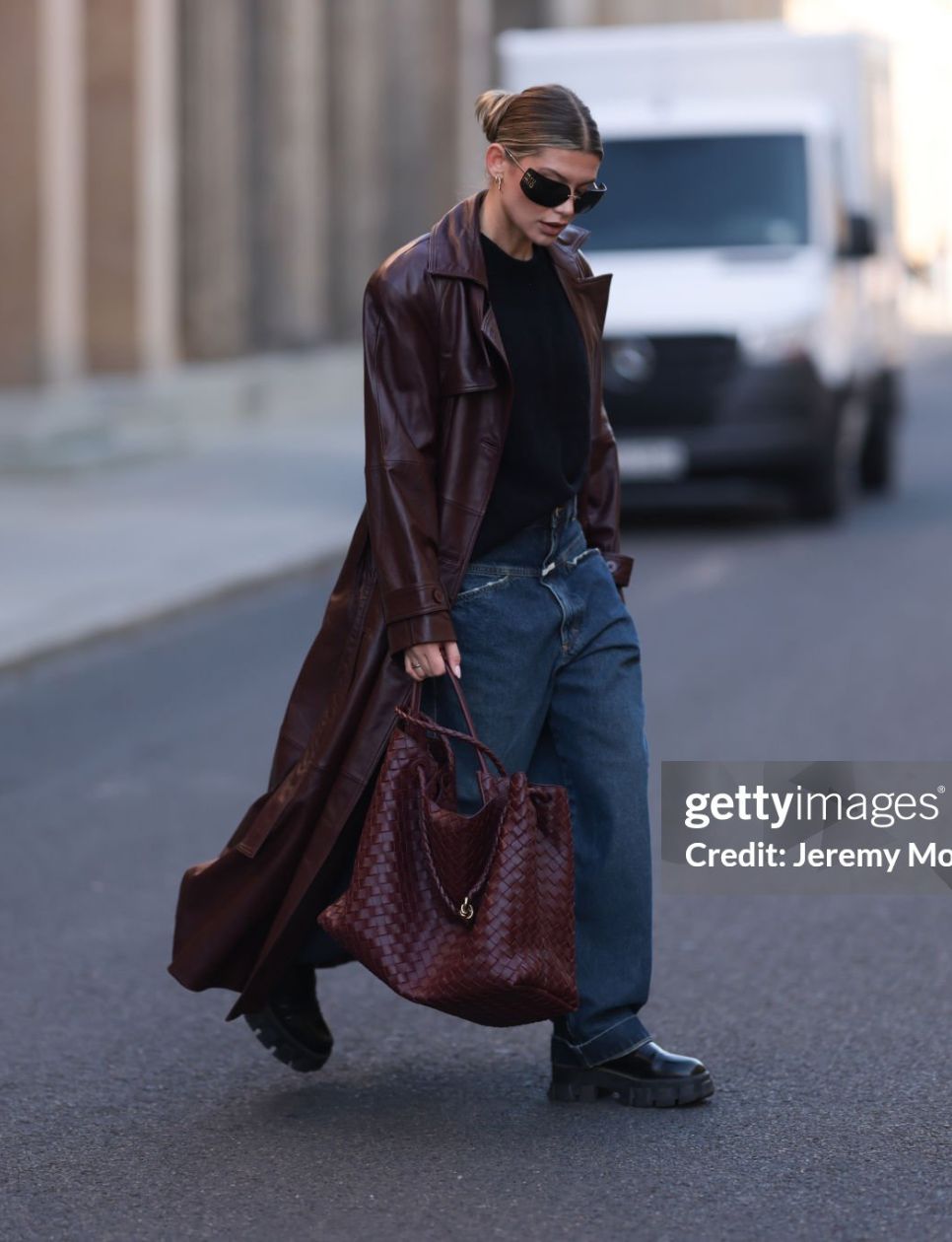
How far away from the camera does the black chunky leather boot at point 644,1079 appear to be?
458 centimetres

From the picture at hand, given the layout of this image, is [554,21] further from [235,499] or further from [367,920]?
[367,920]

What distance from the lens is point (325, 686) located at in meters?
4.52

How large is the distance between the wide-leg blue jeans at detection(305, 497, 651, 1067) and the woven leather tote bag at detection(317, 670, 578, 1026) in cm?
17

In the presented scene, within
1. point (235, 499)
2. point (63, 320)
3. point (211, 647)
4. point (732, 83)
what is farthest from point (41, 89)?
point (211, 647)

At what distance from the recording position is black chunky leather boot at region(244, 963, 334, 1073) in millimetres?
4680

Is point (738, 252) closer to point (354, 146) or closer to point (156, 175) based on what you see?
point (156, 175)

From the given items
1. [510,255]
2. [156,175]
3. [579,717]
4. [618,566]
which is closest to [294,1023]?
[579,717]

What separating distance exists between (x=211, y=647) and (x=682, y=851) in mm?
4060

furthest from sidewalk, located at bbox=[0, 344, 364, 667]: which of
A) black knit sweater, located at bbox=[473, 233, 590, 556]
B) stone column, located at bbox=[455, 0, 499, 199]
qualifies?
black knit sweater, located at bbox=[473, 233, 590, 556]

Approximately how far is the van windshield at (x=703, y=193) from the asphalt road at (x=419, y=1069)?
6.55 meters

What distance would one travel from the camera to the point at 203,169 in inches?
837

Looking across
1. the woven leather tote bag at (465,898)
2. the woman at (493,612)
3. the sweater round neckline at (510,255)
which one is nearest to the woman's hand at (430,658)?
the woman at (493,612)

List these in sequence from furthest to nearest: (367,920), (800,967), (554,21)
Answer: (554,21), (800,967), (367,920)

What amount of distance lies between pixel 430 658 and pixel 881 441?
1302 cm
